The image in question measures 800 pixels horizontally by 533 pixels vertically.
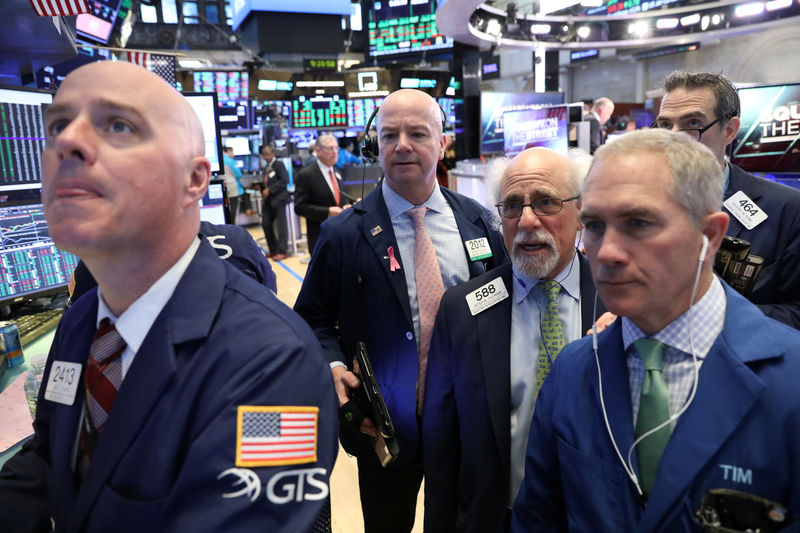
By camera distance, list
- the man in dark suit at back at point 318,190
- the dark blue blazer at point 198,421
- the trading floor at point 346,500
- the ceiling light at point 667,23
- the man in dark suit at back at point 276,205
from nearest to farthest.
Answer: the dark blue blazer at point 198,421 → the trading floor at point 346,500 → the man in dark suit at back at point 318,190 → the man in dark suit at back at point 276,205 → the ceiling light at point 667,23

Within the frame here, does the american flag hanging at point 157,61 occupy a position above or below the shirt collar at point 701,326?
above

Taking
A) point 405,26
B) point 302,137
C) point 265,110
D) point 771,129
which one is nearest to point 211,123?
point 771,129

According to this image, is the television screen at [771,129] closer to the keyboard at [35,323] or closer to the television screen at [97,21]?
the keyboard at [35,323]

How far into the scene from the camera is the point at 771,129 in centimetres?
377

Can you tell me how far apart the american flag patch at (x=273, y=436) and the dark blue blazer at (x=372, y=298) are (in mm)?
1043

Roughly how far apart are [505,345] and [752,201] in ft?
3.50

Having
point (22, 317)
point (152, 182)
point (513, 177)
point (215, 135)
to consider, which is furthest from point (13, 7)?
point (513, 177)

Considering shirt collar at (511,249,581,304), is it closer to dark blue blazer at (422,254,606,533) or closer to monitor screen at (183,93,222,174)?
dark blue blazer at (422,254,606,533)

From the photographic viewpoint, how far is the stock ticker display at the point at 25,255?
238 cm

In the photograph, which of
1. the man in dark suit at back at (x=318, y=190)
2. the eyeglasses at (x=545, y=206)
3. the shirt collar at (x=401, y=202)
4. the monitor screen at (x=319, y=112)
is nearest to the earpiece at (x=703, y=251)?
the eyeglasses at (x=545, y=206)

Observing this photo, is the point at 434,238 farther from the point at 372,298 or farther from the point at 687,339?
the point at 687,339

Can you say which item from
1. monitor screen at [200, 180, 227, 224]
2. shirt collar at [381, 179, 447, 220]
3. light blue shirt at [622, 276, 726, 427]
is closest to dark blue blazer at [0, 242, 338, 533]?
light blue shirt at [622, 276, 726, 427]

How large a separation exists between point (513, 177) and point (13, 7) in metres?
2.43

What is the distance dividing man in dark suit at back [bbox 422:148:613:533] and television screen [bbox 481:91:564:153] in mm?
8357
